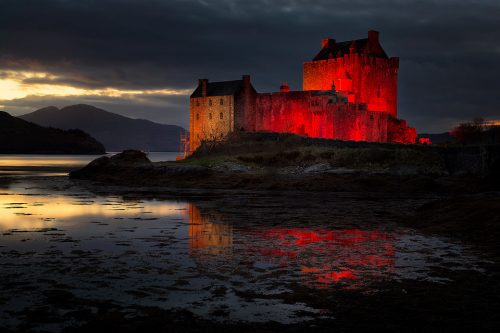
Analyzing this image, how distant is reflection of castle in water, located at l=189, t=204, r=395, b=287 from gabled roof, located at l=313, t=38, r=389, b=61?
46033 mm

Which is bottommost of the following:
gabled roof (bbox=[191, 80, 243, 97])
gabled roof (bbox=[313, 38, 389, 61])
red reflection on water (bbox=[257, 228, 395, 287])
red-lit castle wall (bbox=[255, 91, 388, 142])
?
red reflection on water (bbox=[257, 228, 395, 287])

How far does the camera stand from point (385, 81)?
6222cm

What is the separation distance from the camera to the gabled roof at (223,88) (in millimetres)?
58188

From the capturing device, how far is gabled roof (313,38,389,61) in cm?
6131

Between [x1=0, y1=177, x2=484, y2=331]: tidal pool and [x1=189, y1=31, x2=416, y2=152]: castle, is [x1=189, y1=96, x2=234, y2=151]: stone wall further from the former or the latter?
[x1=0, y1=177, x2=484, y2=331]: tidal pool

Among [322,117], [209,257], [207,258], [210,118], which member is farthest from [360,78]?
[207,258]

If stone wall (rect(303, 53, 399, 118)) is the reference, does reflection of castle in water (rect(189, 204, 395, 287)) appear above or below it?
below

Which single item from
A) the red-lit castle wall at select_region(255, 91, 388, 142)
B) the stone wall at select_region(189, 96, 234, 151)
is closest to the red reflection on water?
the red-lit castle wall at select_region(255, 91, 388, 142)

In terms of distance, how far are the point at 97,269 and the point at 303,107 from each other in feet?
146

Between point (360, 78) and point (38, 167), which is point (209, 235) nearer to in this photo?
point (360, 78)

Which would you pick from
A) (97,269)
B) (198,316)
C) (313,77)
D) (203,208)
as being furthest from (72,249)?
(313,77)

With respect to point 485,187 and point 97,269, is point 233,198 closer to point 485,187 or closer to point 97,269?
point 485,187

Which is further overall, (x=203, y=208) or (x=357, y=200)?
(x=357, y=200)

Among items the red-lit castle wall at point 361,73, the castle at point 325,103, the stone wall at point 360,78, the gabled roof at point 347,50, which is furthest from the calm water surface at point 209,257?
the gabled roof at point 347,50
